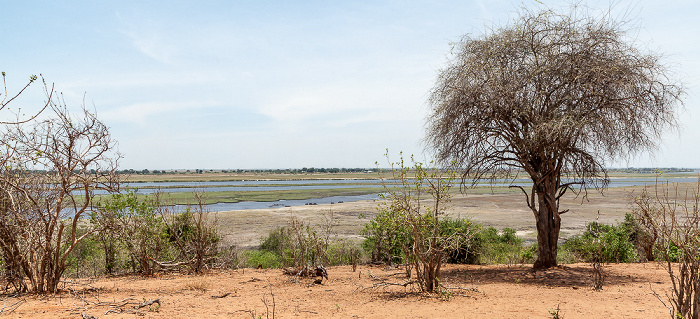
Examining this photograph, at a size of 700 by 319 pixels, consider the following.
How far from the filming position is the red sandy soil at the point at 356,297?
22.9 feet

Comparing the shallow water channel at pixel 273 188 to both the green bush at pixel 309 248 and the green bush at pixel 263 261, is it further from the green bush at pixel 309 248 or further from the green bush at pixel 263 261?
the green bush at pixel 263 261

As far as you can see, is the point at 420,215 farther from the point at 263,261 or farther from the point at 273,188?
the point at 273,188

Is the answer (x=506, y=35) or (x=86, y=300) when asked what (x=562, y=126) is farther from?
(x=86, y=300)

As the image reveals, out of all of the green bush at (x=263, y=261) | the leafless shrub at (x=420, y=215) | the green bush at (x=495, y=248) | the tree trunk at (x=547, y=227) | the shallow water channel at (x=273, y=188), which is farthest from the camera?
the shallow water channel at (x=273, y=188)

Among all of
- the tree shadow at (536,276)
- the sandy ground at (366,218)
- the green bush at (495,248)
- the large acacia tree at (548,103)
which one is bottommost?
the sandy ground at (366,218)

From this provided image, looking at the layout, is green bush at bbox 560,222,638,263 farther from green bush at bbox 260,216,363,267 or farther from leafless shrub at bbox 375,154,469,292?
green bush at bbox 260,216,363,267

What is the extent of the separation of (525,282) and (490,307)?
3.14 m


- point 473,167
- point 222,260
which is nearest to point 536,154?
point 473,167

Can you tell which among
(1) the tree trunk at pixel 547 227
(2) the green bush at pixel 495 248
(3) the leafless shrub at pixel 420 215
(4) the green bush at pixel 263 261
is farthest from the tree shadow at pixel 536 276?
(4) the green bush at pixel 263 261

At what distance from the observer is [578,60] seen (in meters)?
10.1

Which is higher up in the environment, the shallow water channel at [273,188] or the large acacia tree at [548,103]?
the large acacia tree at [548,103]

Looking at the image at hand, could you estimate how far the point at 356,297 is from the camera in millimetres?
8406

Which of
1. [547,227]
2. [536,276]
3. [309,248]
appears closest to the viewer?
[536,276]

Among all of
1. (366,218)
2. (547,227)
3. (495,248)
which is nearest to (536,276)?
(547,227)
